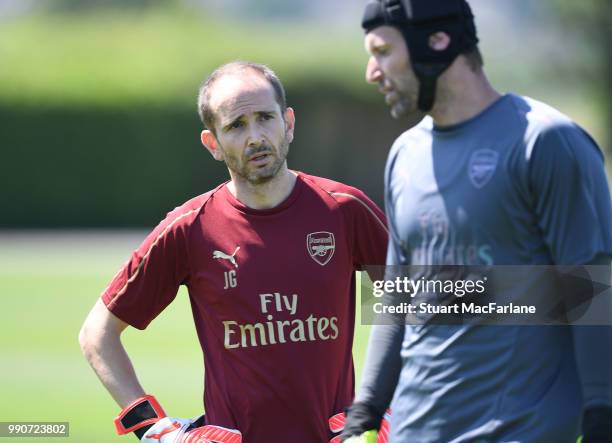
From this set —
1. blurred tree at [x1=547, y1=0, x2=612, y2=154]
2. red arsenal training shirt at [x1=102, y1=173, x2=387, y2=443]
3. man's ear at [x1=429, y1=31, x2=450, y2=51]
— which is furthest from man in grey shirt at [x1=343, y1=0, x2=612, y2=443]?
blurred tree at [x1=547, y1=0, x2=612, y2=154]

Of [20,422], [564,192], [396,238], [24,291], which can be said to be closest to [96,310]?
[396,238]

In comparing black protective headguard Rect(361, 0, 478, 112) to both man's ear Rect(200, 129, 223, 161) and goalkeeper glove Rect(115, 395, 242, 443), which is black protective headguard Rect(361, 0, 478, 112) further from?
goalkeeper glove Rect(115, 395, 242, 443)

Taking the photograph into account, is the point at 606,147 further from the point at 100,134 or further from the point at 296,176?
the point at 296,176

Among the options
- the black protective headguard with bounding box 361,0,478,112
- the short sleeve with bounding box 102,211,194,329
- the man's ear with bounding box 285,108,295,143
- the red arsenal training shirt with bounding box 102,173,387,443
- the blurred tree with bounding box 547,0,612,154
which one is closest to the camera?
the black protective headguard with bounding box 361,0,478,112

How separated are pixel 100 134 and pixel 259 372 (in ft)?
93.8

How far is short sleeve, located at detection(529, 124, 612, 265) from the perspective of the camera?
373 cm

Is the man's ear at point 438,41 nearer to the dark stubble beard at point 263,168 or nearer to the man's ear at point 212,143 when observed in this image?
the dark stubble beard at point 263,168

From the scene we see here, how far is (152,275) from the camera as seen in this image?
18.0ft

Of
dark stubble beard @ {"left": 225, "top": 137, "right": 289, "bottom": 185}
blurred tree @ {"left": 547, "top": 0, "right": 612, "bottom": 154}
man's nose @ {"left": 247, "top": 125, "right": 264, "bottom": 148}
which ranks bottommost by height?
dark stubble beard @ {"left": 225, "top": 137, "right": 289, "bottom": 185}

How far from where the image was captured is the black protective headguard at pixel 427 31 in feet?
13.5

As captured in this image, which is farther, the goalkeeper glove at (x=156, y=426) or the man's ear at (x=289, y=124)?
the man's ear at (x=289, y=124)

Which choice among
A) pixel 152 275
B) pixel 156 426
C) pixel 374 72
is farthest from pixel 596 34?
pixel 374 72

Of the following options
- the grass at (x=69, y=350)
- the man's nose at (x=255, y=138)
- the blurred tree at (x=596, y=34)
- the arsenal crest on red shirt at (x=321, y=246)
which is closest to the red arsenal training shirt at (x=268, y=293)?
the arsenal crest on red shirt at (x=321, y=246)

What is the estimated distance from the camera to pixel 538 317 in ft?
12.9
